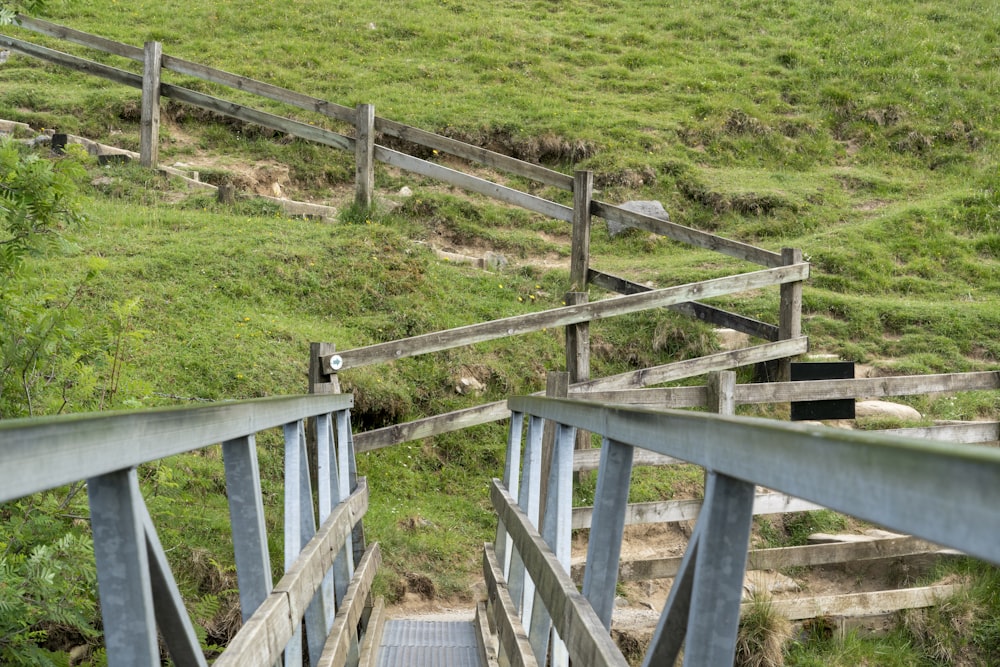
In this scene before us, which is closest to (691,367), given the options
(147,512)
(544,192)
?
(147,512)

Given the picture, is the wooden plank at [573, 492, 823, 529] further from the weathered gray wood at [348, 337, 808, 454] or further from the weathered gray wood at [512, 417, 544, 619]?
the weathered gray wood at [512, 417, 544, 619]

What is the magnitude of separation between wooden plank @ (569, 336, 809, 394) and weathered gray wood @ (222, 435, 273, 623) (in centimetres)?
426

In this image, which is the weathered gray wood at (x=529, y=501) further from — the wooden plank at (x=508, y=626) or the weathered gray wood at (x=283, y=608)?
the weathered gray wood at (x=283, y=608)

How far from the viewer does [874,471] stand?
0.89 meters

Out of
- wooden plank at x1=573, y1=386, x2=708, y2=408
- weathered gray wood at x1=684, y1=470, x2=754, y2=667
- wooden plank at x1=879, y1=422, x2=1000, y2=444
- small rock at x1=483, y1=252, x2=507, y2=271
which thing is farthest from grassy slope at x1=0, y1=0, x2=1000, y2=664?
weathered gray wood at x1=684, y1=470, x2=754, y2=667

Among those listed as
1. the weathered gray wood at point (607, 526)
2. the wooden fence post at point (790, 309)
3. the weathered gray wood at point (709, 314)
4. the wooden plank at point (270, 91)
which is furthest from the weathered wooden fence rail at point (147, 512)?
the wooden plank at point (270, 91)

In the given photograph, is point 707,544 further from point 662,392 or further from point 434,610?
point 434,610

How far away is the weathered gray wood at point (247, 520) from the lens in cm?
226

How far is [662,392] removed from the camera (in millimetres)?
5941

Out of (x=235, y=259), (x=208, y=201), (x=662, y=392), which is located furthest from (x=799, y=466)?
(x=208, y=201)

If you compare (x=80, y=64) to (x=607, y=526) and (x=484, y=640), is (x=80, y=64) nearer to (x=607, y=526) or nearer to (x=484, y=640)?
(x=484, y=640)

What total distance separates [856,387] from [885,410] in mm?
2093

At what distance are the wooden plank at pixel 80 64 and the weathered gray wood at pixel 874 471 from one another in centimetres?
1255

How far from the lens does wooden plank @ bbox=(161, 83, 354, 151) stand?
11.3 meters
